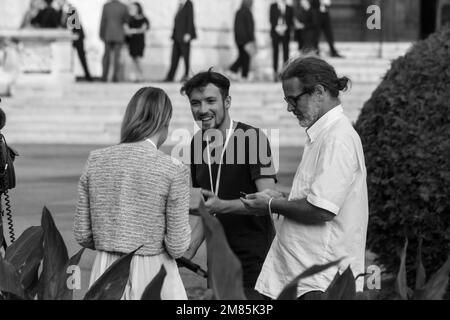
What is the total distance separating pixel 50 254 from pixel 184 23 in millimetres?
20434

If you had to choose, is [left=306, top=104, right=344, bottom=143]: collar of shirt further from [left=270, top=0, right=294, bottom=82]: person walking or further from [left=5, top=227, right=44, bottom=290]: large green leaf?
[left=270, top=0, right=294, bottom=82]: person walking

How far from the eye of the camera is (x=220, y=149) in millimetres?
5078

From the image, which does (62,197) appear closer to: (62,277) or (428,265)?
(428,265)

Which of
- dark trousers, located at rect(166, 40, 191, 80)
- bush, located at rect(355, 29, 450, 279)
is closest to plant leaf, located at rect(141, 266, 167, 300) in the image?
bush, located at rect(355, 29, 450, 279)

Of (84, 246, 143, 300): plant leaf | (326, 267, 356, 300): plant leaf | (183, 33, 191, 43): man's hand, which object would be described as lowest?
(183, 33, 191, 43): man's hand

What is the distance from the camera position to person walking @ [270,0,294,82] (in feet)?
78.9

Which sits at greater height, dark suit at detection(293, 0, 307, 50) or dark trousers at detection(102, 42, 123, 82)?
dark suit at detection(293, 0, 307, 50)

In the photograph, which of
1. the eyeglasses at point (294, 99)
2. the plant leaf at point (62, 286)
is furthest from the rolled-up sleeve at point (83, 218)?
the plant leaf at point (62, 286)

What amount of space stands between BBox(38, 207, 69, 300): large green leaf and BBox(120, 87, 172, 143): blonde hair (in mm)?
904

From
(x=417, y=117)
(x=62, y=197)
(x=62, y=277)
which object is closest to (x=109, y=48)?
(x=62, y=197)

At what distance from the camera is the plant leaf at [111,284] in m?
3.31

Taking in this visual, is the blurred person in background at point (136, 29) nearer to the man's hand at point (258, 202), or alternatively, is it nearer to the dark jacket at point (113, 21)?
the dark jacket at point (113, 21)
